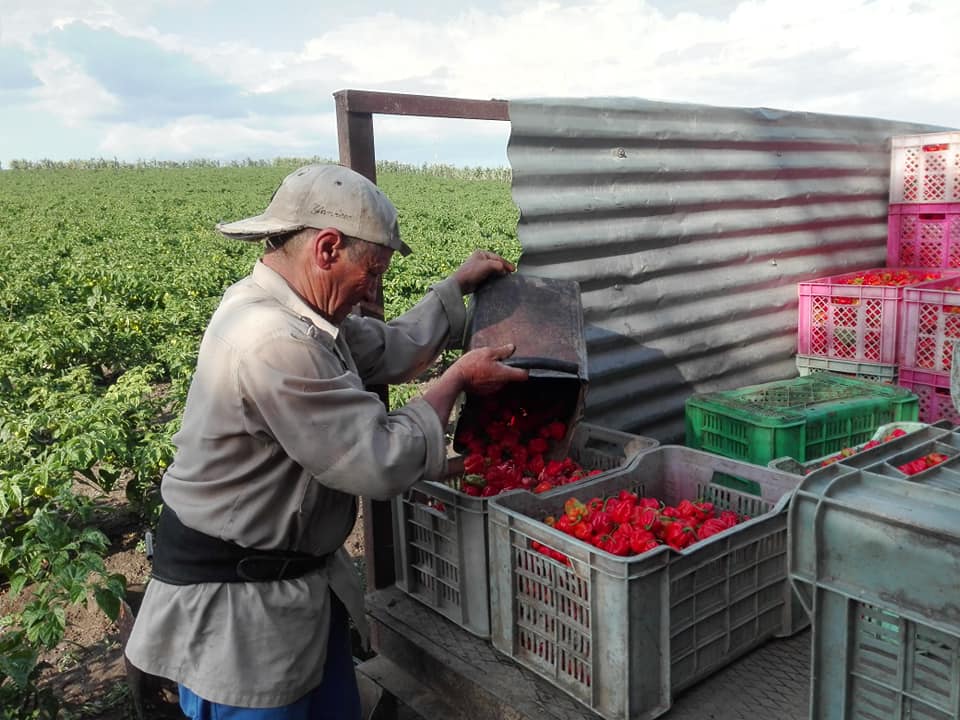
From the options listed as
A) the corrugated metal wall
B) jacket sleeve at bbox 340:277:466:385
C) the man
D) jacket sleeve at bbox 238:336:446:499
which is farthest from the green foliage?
the corrugated metal wall

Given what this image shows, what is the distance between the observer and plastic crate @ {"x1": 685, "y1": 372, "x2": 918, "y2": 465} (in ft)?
11.5

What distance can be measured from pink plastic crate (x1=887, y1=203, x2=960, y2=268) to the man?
4279 mm

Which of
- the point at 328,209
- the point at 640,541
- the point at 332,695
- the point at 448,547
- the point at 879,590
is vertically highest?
the point at 328,209

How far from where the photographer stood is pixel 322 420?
1914 millimetres

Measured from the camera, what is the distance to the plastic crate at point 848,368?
14.0 feet

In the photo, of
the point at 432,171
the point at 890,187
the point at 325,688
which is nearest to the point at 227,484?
the point at 325,688

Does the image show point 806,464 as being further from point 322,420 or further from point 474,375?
point 322,420

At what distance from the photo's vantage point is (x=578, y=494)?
2.94 metres

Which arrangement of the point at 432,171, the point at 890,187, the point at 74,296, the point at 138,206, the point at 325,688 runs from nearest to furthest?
1. the point at 325,688
2. the point at 890,187
3. the point at 74,296
4. the point at 138,206
5. the point at 432,171

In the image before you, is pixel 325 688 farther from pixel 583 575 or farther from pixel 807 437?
pixel 807 437

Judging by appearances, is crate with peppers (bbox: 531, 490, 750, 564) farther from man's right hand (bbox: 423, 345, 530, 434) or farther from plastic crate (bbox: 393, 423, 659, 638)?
man's right hand (bbox: 423, 345, 530, 434)

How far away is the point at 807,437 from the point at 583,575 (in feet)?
5.50

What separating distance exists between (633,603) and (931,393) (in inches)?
108

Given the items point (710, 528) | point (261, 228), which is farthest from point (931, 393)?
point (261, 228)
